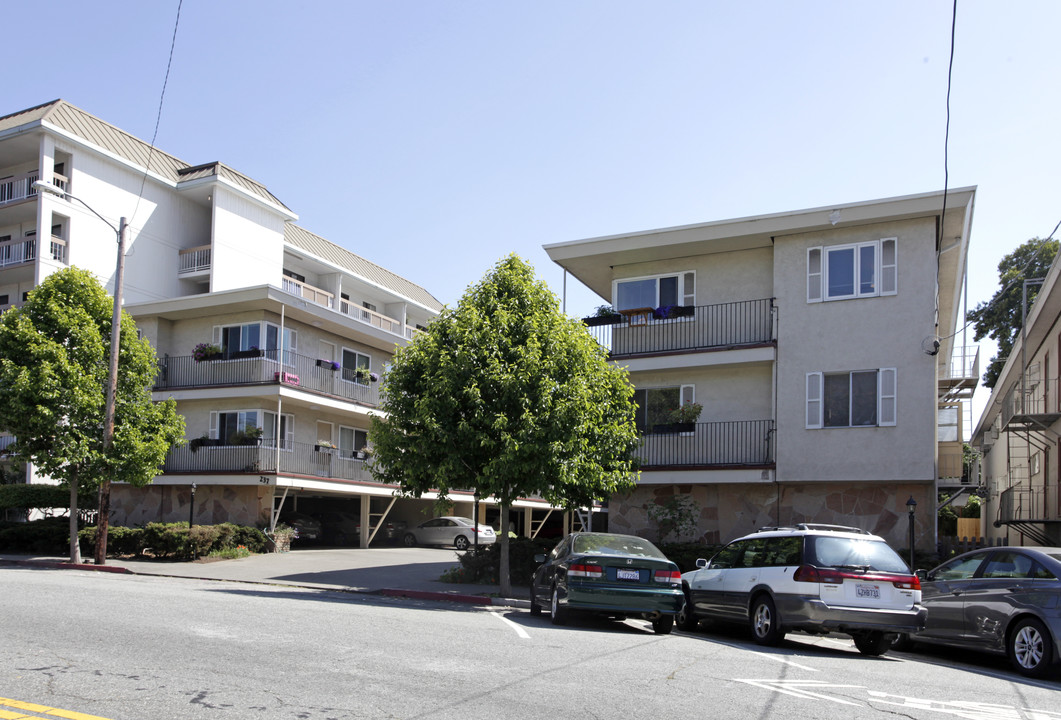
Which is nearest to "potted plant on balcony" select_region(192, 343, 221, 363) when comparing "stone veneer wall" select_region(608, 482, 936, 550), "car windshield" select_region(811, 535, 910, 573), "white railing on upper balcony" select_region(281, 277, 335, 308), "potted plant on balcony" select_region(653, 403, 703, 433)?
"white railing on upper balcony" select_region(281, 277, 335, 308)

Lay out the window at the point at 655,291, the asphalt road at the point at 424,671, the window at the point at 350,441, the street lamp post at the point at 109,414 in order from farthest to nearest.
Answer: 1. the window at the point at 350,441
2. the window at the point at 655,291
3. the street lamp post at the point at 109,414
4. the asphalt road at the point at 424,671

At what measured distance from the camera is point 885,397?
69.1 ft

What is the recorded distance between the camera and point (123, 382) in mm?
24891

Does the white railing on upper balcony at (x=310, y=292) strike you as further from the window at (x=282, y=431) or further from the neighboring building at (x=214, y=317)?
the window at (x=282, y=431)

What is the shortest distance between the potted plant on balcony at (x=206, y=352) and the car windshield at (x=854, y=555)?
2388 cm

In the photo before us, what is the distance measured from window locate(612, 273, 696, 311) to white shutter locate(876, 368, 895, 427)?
519cm

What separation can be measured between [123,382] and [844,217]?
1848cm

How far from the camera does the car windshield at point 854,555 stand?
12.0 metres

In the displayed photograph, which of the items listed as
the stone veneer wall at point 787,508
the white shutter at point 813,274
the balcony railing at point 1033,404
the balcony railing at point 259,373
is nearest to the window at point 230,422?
the balcony railing at point 259,373

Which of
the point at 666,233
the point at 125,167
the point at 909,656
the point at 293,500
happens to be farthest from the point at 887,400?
the point at 125,167

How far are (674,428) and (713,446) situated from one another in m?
1.05

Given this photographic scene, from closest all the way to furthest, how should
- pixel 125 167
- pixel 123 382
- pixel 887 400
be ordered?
pixel 887 400 < pixel 123 382 < pixel 125 167

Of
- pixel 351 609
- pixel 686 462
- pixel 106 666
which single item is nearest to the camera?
pixel 106 666

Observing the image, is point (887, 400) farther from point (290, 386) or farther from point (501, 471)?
point (290, 386)
